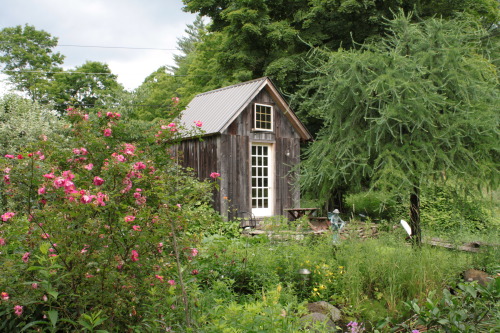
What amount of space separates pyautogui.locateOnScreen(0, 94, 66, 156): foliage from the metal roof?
145 inches

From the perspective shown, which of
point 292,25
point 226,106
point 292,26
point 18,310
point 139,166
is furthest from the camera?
point 292,25

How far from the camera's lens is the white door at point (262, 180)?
39.5ft

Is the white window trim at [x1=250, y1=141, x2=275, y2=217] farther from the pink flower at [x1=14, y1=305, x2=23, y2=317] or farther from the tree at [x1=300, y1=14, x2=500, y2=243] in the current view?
the pink flower at [x1=14, y1=305, x2=23, y2=317]

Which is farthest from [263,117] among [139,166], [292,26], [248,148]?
[139,166]

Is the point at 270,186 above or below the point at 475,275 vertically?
above

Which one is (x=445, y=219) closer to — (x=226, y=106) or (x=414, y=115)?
(x=226, y=106)

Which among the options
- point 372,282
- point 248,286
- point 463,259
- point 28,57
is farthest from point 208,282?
point 28,57

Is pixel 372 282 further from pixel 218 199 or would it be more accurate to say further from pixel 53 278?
pixel 218 199

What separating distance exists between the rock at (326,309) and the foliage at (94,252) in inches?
83.2

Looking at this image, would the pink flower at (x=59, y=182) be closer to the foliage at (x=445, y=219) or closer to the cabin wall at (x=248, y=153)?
the cabin wall at (x=248, y=153)

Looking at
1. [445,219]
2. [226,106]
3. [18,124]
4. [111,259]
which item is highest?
[226,106]

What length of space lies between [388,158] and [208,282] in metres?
3.13

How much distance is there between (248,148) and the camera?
38.8ft

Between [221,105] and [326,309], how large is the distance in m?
8.35
